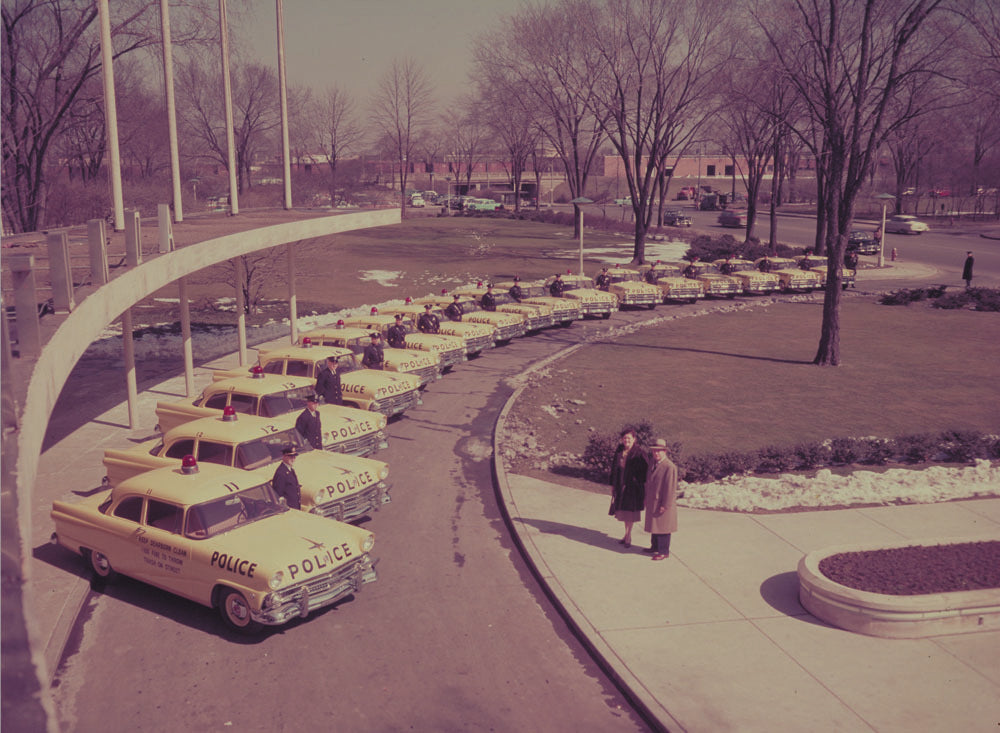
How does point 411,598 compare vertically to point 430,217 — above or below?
below

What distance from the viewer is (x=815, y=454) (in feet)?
46.6

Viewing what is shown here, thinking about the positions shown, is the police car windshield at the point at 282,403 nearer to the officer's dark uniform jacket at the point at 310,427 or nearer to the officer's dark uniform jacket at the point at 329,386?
the officer's dark uniform jacket at the point at 329,386

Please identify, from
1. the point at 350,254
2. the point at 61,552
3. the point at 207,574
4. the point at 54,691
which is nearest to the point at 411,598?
the point at 207,574

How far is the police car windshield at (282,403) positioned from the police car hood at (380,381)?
6.57ft

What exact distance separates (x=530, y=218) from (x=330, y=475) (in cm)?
6427

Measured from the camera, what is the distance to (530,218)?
7400cm

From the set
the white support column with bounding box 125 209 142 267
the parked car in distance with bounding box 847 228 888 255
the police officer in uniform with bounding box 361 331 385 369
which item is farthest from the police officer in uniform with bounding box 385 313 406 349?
the parked car in distance with bounding box 847 228 888 255

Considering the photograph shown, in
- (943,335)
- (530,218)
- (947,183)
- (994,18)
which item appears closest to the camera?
(943,335)

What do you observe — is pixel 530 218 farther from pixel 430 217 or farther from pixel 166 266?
pixel 166 266

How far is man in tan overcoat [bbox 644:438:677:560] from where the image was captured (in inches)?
418

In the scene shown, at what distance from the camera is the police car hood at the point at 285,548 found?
8906 mm

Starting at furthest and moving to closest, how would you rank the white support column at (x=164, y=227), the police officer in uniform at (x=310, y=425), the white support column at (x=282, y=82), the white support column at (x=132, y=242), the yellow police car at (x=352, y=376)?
1. the white support column at (x=282, y=82)
2. the yellow police car at (x=352, y=376)
3. the white support column at (x=164, y=227)
4. the police officer in uniform at (x=310, y=425)
5. the white support column at (x=132, y=242)

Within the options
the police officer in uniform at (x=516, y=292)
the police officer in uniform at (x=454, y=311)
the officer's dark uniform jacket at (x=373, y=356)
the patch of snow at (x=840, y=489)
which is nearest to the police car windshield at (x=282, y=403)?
the officer's dark uniform jacket at (x=373, y=356)

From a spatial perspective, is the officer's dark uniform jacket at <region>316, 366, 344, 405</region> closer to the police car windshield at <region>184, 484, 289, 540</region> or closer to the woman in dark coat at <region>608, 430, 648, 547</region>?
the police car windshield at <region>184, 484, 289, 540</region>
